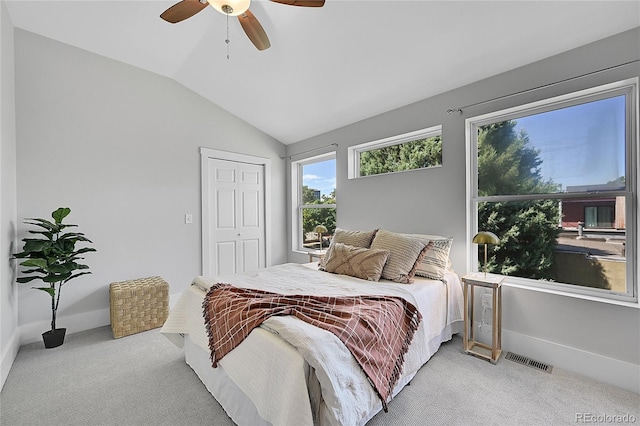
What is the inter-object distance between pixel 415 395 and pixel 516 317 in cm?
122

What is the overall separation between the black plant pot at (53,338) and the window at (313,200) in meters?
2.95

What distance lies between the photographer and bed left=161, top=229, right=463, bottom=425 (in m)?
1.20

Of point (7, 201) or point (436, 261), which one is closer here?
point (7, 201)

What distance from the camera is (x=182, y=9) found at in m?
1.87

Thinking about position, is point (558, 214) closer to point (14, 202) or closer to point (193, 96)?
point (193, 96)

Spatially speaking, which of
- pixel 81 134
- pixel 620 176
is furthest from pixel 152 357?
pixel 620 176

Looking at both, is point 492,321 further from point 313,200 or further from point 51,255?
point 51,255

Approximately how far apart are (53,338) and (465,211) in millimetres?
4023

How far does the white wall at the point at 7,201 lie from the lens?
2098 mm

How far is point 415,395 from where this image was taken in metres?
1.82

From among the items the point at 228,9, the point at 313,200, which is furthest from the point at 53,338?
the point at 313,200

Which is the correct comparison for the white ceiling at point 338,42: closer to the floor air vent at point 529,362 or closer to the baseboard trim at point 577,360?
the baseboard trim at point 577,360

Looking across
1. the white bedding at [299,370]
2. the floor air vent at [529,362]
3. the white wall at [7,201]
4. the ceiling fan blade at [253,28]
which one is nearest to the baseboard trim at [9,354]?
the white wall at [7,201]

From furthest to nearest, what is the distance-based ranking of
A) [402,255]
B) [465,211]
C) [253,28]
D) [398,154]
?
[398,154] < [465,211] < [402,255] < [253,28]
